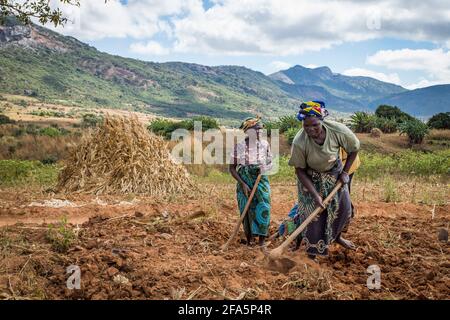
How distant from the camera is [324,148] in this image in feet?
13.3

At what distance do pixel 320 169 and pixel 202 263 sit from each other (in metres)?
1.28

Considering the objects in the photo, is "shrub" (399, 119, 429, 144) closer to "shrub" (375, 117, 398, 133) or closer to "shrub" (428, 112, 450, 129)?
"shrub" (375, 117, 398, 133)

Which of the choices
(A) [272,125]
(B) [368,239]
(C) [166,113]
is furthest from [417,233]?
(C) [166,113]

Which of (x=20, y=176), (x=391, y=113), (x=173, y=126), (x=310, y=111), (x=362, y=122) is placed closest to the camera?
(x=310, y=111)

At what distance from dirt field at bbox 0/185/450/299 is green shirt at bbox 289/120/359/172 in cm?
84

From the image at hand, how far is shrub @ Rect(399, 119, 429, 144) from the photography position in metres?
23.3

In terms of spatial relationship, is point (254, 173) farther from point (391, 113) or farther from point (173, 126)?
point (391, 113)

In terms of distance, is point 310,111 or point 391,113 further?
point 391,113

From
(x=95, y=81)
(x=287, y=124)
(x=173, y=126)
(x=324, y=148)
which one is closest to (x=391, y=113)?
(x=287, y=124)

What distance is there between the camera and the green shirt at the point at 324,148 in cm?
407

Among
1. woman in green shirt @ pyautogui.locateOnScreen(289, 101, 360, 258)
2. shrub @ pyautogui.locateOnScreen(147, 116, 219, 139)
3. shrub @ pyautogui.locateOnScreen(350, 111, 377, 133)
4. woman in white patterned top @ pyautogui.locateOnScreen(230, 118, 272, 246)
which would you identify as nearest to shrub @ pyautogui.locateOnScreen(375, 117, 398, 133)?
shrub @ pyautogui.locateOnScreen(350, 111, 377, 133)

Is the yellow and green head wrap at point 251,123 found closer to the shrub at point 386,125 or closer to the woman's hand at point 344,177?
the woman's hand at point 344,177

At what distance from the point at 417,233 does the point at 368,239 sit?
63 centimetres

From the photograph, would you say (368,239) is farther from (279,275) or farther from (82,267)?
(82,267)
